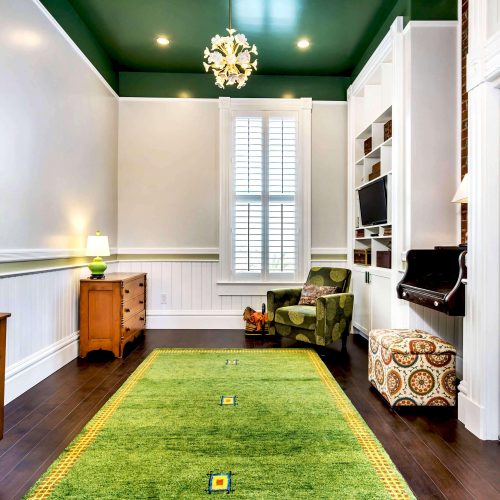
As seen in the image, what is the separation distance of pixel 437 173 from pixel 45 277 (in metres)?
3.52

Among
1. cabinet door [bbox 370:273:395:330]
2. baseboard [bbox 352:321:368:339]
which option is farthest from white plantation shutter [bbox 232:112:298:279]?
cabinet door [bbox 370:273:395:330]

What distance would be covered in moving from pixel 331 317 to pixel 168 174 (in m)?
2.91

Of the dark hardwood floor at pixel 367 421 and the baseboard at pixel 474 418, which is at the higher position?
the baseboard at pixel 474 418

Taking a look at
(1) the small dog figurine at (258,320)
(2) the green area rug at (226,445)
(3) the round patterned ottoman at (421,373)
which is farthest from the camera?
(1) the small dog figurine at (258,320)

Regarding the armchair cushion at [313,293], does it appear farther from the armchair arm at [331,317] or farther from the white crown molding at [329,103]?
the white crown molding at [329,103]

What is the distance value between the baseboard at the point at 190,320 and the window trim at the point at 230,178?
1.40 ft

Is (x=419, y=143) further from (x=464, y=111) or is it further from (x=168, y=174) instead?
(x=168, y=174)

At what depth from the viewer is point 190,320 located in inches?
212

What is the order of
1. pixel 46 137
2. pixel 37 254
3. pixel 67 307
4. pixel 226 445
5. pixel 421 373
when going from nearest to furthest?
pixel 226 445
pixel 421 373
pixel 37 254
pixel 46 137
pixel 67 307

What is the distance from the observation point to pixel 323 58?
5012 millimetres

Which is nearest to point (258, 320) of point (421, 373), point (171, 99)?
point (421, 373)

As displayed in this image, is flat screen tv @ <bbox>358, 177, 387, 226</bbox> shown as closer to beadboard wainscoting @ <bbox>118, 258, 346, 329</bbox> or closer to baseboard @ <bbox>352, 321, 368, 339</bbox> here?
baseboard @ <bbox>352, 321, 368, 339</bbox>

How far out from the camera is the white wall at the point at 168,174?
5375mm

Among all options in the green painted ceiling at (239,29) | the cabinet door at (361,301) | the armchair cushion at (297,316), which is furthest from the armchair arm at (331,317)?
the green painted ceiling at (239,29)
